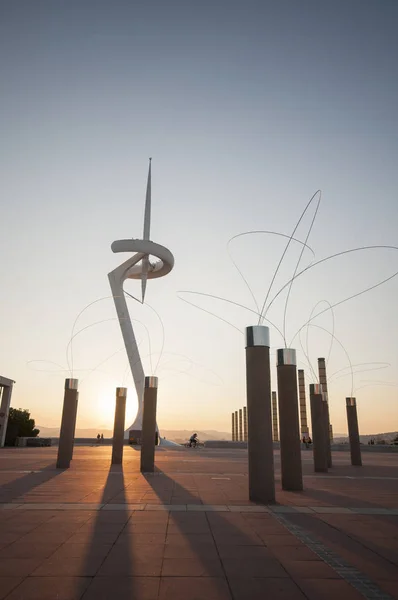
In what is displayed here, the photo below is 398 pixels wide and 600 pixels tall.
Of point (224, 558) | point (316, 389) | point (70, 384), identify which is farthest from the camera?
point (70, 384)

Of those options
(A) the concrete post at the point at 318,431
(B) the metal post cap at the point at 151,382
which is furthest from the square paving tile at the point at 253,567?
(A) the concrete post at the point at 318,431

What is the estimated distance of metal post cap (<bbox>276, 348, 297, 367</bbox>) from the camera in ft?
42.2

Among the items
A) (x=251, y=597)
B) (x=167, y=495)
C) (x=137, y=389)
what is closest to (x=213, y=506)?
(x=167, y=495)

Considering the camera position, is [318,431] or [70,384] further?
[70,384]

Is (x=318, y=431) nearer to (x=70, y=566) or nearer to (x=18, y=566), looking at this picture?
(x=70, y=566)

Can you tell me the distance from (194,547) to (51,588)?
2.11 m

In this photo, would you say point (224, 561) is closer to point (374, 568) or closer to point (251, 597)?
point (251, 597)

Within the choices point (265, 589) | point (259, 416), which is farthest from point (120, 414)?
point (265, 589)

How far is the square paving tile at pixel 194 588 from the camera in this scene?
3926 millimetres

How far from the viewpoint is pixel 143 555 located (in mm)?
5180

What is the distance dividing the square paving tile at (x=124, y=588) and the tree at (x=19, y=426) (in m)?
53.2

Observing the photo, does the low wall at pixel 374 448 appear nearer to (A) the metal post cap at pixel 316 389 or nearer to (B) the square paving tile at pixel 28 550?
(A) the metal post cap at pixel 316 389

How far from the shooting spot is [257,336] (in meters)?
10.8

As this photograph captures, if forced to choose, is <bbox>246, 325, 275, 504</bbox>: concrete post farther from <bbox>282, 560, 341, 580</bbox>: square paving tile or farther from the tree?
the tree
